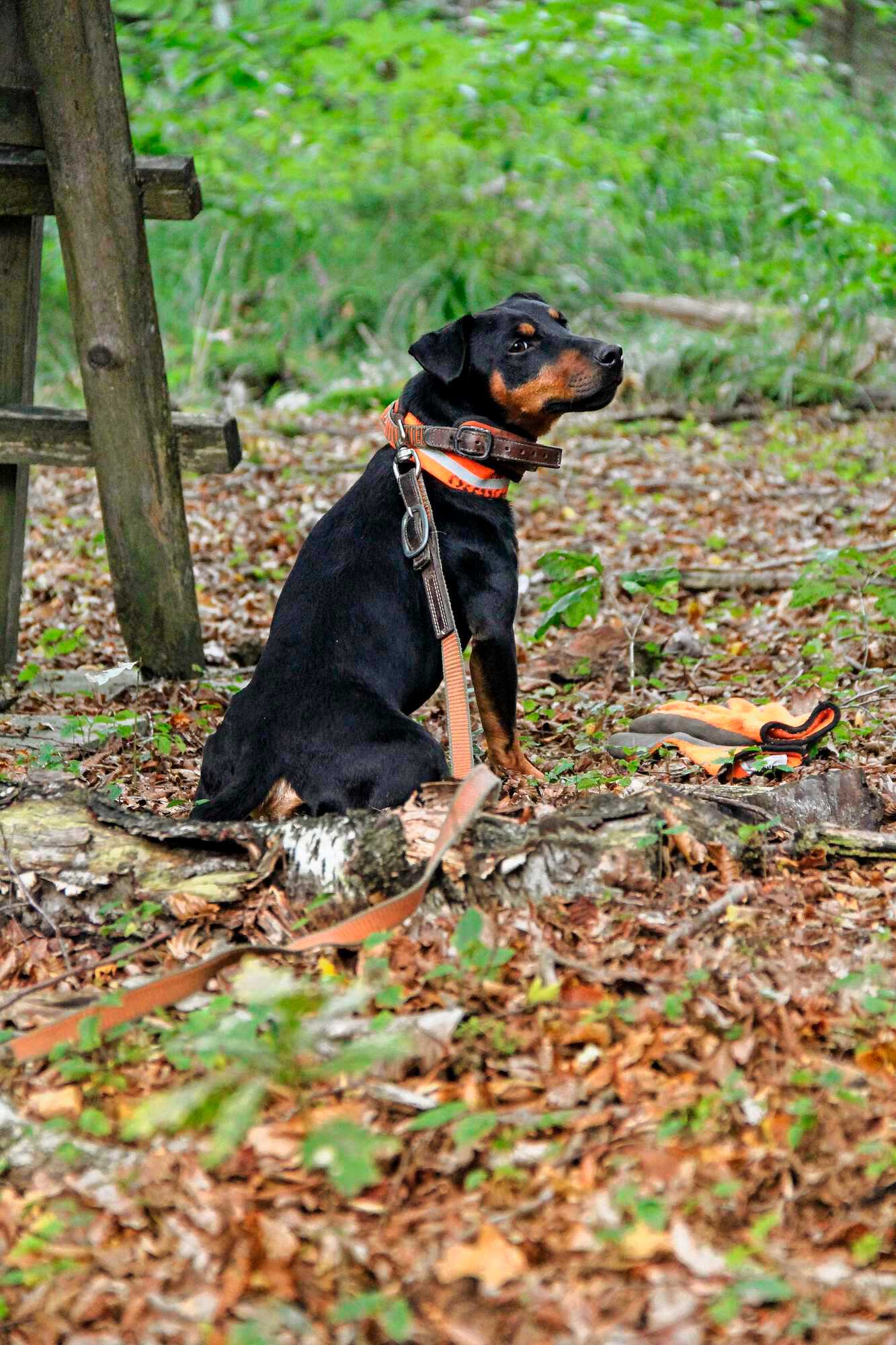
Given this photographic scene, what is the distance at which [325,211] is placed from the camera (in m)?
12.9

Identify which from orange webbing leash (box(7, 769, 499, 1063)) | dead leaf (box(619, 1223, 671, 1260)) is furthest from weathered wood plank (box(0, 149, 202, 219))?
dead leaf (box(619, 1223, 671, 1260))

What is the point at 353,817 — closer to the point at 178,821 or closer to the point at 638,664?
the point at 178,821

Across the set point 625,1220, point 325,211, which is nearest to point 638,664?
point 625,1220

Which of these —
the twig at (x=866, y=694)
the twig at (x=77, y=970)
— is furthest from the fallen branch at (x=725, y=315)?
the twig at (x=77, y=970)

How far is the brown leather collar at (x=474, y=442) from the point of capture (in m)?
3.71

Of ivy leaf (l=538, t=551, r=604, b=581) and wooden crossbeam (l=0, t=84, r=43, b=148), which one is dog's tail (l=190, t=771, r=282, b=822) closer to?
ivy leaf (l=538, t=551, r=604, b=581)

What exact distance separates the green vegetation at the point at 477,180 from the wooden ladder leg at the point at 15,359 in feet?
20.0

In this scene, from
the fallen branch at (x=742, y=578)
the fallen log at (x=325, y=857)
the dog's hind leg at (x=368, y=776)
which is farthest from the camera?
the fallen branch at (x=742, y=578)

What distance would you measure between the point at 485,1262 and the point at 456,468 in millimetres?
2392

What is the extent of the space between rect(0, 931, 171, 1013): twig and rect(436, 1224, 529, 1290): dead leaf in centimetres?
110

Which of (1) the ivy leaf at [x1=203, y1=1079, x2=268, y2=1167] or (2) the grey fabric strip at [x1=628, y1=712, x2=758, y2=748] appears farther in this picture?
(2) the grey fabric strip at [x1=628, y1=712, x2=758, y2=748]

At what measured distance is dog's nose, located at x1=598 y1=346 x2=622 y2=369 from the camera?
3883mm

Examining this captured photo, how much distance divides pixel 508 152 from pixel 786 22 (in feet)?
9.90

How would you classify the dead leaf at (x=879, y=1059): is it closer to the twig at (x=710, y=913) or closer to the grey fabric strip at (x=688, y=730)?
the twig at (x=710, y=913)
